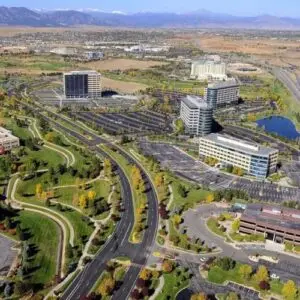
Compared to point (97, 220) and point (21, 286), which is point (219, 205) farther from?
point (21, 286)

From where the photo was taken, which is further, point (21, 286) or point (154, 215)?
point (154, 215)

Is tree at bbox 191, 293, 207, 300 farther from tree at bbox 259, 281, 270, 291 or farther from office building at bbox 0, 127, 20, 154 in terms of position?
office building at bbox 0, 127, 20, 154

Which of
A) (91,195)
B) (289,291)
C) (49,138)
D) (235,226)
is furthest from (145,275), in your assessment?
(49,138)

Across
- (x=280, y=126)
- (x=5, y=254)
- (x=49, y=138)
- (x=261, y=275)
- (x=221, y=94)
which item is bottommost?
(x=5, y=254)

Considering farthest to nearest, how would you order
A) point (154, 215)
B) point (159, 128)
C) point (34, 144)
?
point (159, 128) < point (34, 144) < point (154, 215)

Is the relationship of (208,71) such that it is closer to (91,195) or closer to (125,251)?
(91,195)

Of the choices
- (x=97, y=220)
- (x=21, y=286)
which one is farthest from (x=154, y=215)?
(x=21, y=286)
